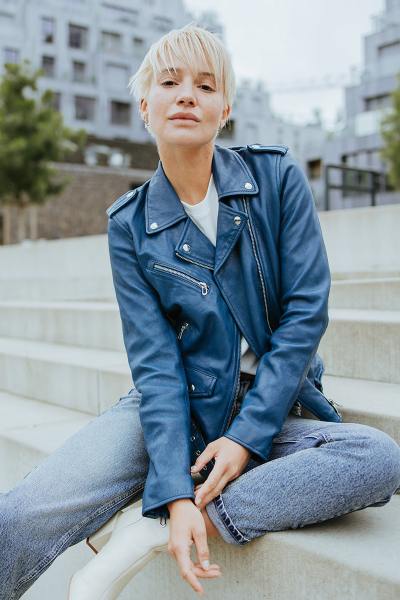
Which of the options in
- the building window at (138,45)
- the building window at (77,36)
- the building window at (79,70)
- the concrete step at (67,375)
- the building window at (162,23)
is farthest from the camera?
the building window at (162,23)

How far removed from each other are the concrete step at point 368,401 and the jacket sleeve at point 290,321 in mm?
464

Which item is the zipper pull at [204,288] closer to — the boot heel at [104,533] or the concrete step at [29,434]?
the boot heel at [104,533]

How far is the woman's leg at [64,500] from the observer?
1723mm

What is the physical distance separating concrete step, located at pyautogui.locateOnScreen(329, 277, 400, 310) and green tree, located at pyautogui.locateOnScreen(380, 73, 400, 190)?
18456 millimetres

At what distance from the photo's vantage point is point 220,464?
1.61 meters

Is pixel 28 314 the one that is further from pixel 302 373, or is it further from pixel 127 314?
pixel 302 373

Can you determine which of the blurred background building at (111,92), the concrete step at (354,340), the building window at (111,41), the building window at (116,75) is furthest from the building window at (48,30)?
the concrete step at (354,340)

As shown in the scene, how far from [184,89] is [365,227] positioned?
3391mm

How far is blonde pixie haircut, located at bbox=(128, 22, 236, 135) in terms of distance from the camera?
177 cm

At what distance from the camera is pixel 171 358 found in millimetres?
1807

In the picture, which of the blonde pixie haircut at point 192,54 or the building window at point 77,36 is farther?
the building window at point 77,36

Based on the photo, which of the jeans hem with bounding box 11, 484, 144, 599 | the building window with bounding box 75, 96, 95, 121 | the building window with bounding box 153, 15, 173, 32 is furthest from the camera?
the building window with bounding box 153, 15, 173, 32

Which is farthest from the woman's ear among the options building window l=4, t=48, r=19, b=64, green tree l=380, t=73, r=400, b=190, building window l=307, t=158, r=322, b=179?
building window l=4, t=48, r=19, b=64

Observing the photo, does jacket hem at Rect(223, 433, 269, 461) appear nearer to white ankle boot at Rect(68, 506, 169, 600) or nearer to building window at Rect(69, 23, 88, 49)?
white ankle boot at Rect(68, 506, 169, 600)
